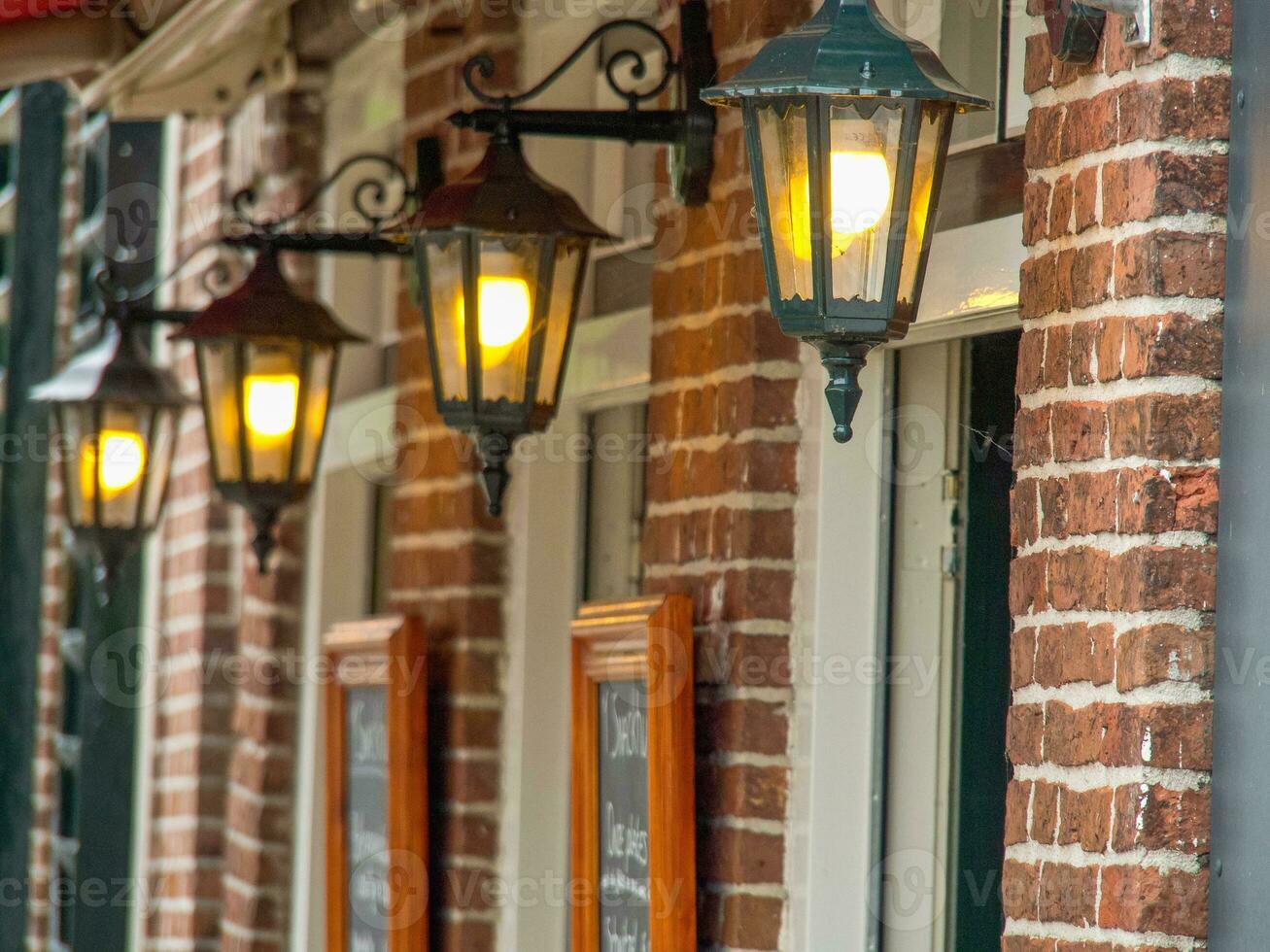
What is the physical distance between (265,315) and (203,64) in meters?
1.25

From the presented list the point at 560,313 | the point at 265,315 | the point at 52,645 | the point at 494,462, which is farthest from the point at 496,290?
the point at 52,645

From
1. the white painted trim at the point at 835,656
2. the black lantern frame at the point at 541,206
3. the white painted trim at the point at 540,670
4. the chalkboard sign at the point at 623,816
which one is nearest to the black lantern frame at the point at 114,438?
the white painted trim at the point at 540,670

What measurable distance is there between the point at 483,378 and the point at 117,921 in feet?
15.1

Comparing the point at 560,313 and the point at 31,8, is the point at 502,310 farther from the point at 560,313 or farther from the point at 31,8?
the point at 31,8

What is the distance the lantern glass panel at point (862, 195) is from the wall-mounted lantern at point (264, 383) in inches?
92.9

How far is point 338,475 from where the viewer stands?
20.2 ft

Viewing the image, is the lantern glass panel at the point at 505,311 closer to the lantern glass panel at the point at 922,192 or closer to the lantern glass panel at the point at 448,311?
the lantern glass panel at the point at 448,311

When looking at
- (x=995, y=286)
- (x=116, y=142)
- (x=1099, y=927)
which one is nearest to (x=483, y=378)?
(x=995, y=286)

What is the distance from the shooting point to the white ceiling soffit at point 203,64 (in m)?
5.29

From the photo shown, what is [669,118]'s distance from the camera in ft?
13.0

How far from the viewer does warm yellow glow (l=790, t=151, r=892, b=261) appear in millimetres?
2734

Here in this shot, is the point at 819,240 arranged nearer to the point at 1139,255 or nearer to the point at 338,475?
the point at 1139,255

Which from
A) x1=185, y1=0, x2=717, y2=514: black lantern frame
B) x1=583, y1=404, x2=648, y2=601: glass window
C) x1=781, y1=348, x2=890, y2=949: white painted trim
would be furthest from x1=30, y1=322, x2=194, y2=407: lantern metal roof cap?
x1=781, y1=348, x2=890, y2=949: white painted trim

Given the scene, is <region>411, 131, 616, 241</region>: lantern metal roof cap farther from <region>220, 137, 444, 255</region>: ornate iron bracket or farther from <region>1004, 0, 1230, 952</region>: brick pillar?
<region>1004, 0, 1230, 952</region>: brick pillar
